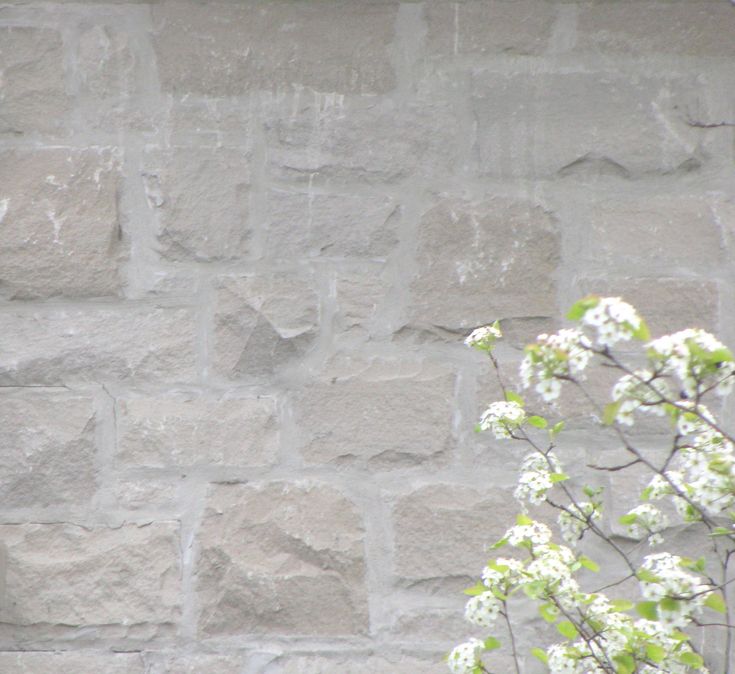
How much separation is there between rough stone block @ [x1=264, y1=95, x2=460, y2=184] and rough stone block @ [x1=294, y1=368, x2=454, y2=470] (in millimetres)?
430

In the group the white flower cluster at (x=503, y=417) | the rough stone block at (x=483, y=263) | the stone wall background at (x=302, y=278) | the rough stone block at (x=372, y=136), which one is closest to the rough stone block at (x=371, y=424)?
the stone wall background at (x=302, y=278)

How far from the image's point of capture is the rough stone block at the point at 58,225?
2141mm

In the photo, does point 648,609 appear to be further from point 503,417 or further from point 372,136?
point 372,136

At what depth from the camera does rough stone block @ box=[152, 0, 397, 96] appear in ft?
7.11

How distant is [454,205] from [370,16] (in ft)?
1.39

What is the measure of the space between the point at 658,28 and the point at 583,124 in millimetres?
251

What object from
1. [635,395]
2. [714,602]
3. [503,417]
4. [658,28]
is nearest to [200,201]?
[503,417]

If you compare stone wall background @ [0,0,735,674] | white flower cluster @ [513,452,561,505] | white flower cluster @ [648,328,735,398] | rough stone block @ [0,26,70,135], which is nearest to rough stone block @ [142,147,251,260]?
stone wall background @ [0,0,735,674]

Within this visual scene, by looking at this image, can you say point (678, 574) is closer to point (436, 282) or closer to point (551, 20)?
point (436, 282)

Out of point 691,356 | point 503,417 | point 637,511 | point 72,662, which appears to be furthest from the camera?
point 72,662

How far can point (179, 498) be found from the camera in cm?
212

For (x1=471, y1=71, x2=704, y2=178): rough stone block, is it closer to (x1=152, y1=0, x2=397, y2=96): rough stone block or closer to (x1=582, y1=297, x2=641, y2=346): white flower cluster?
(x1=152, y1=0, x2=397, y2=96): rough stone block

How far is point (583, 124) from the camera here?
2170 mm

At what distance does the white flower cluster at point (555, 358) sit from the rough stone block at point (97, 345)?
108 centimetres
